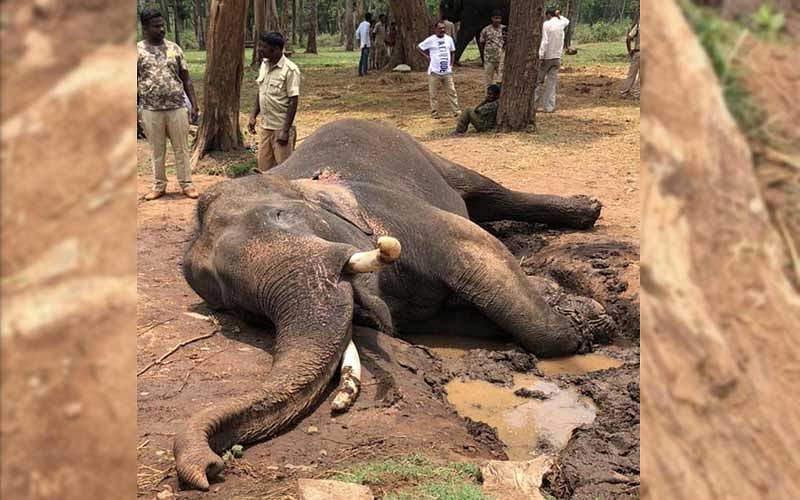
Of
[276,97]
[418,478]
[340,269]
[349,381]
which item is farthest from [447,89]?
[418,478]

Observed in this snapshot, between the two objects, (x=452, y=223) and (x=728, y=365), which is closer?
(x=728, y=365)

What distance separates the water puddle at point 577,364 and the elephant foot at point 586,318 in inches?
3.5

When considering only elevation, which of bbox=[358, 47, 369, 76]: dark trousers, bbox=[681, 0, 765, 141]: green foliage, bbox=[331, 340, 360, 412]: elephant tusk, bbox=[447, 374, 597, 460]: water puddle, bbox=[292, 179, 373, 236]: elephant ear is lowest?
bbox=[358, 47, 369, 76]: dark trousers

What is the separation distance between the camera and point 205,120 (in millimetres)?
10734

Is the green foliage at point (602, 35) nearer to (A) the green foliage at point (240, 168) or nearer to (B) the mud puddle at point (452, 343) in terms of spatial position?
(A) the green foliage at point (240, 168)

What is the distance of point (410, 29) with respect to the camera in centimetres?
2098

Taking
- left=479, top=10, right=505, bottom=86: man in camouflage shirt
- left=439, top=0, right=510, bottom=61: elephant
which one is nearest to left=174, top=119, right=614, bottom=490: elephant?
left=479, top=10, right=505, bottom=86: man in camouflage shirt

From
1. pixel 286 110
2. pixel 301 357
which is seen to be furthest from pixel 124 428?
pixel 286 110

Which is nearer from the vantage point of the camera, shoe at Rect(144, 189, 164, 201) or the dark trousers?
shoe at Rect(144, 189, 164, 201)

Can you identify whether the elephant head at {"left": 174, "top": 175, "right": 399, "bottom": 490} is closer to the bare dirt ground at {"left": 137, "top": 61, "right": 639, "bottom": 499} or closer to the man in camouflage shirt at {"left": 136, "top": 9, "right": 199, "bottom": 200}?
the bare dirt ground at {"left": 137, "top": 61, "right": 639, "bottom": 499}

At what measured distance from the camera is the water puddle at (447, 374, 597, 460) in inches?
179

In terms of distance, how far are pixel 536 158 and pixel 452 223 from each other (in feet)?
16.8

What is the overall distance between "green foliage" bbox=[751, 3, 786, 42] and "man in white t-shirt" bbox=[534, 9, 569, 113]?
1272cm

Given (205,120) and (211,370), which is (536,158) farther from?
(211,370)
